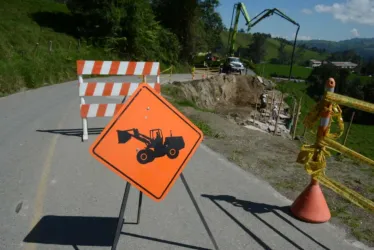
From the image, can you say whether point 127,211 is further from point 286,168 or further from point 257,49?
point 257,49

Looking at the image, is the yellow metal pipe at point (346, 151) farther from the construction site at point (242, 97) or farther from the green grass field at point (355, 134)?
the green grass field at point (355, 134)

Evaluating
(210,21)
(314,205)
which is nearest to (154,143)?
(314,205)

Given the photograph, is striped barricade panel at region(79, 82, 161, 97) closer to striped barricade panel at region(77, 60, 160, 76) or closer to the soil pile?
striped barricade panel at region(77, 60, 160, 76)

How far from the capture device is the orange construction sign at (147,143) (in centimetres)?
334

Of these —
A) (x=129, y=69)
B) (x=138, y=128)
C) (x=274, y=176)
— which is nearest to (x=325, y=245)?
(x=274, y=176)

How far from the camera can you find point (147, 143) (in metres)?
3.44

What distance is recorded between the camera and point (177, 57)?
135 feet

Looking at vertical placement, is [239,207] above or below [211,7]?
below

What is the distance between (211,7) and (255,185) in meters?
47.1

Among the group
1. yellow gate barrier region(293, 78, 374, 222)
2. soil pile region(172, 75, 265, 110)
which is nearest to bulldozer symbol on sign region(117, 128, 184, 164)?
yellow gate barrier region(293, 78, 374, 222)

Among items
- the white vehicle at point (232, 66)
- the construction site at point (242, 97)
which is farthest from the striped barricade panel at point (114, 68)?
the white vehicle at point (232, 66)

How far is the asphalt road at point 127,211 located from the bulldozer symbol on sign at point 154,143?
3.92ft

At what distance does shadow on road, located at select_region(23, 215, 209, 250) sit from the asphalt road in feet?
0.04

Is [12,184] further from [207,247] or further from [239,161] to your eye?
[239,161]
